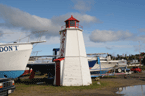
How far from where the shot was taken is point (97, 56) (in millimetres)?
31062

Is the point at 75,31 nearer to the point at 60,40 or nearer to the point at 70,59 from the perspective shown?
the point at 60,40

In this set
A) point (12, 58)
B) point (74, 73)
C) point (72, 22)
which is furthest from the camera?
point (72, 22)

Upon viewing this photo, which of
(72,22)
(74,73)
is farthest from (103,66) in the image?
(72,22)

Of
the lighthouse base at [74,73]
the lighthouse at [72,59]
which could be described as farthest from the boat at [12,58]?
the lighthouse base at [74,73]

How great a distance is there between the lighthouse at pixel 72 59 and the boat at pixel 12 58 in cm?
521

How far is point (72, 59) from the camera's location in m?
18.4

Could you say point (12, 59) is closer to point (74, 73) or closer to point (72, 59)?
point (72, 59)

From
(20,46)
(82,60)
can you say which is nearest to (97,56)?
(82,60)

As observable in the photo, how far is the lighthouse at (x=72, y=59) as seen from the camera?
17672mm

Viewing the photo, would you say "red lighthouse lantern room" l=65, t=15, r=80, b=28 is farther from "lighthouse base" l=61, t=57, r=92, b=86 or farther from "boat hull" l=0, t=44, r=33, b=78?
"boat hull" l=0, t=44, r=33, b=78

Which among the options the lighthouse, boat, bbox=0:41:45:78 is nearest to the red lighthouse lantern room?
the lighthouse

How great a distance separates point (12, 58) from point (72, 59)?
8709 millimetres

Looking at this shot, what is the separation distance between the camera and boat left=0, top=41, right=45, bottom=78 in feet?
58.6

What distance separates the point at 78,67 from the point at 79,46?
3208 mm
